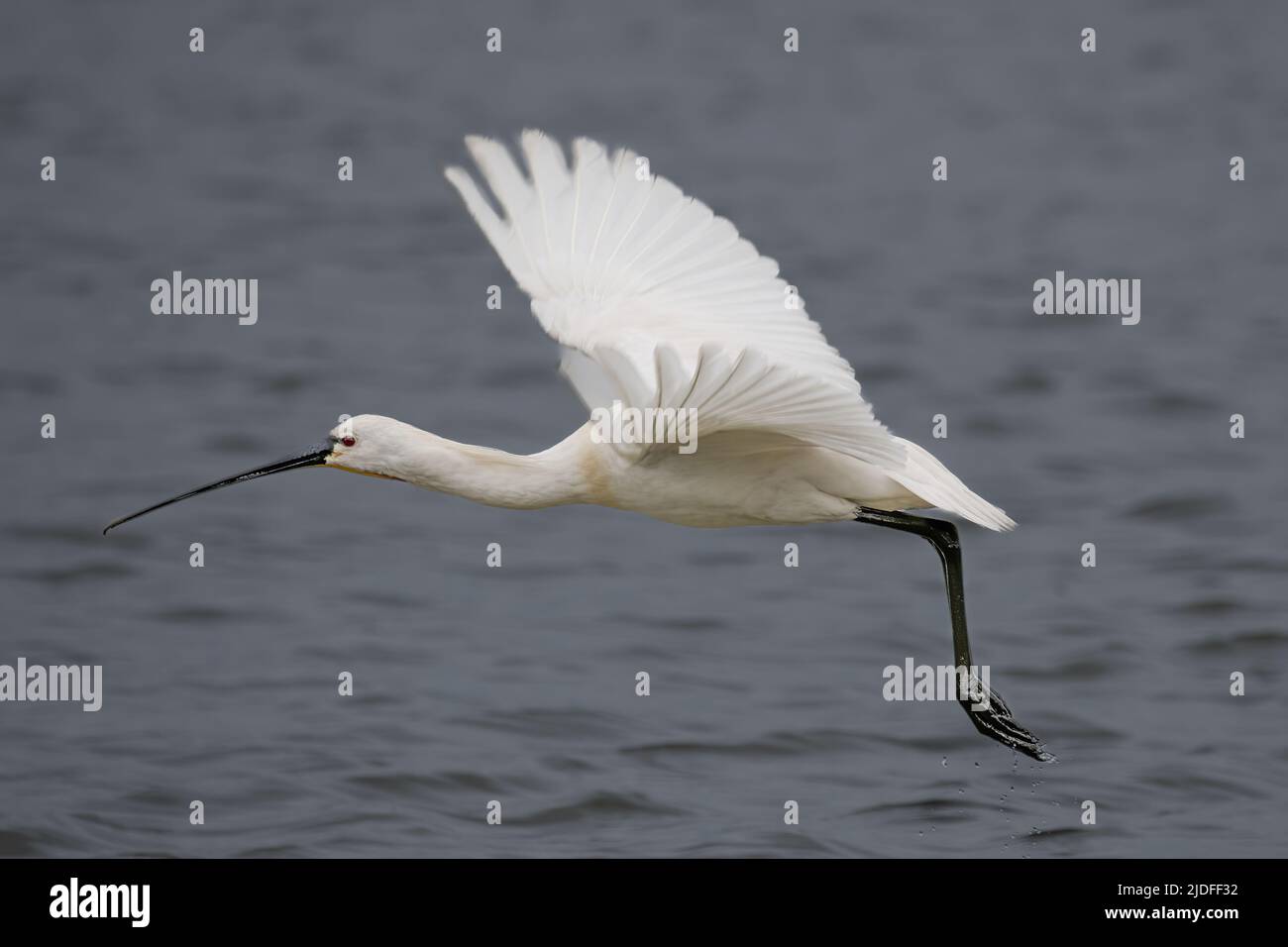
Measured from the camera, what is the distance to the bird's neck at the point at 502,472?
8359mm

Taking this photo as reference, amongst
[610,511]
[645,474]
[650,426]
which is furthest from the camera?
[610,511]

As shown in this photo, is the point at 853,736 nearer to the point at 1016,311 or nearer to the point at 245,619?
the point at 245,619

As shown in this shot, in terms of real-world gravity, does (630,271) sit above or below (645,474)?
above

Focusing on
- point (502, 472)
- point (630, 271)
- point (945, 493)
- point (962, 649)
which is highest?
point (630, 271)

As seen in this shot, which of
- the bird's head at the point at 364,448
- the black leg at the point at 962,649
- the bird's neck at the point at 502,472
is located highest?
the bird's head at the point at 364,448

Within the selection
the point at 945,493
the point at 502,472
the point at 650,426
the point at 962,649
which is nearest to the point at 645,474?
the point at 502,472

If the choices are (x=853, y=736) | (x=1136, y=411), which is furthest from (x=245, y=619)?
(x=1136, y=411)

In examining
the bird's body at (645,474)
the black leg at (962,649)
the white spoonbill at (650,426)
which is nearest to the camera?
the white spoonbill at (650,426)

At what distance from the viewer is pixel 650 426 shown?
7547 mm

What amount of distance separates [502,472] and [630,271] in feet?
3.62

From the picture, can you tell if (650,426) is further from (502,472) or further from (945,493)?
(945,493)

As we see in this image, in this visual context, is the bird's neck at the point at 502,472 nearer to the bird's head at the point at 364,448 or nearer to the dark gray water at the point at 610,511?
the bird's head at the point at 364,448

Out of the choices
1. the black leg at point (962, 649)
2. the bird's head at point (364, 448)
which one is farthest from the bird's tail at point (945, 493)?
the bird's head at point (364, 448)

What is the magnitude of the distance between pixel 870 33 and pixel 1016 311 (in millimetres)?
5092
